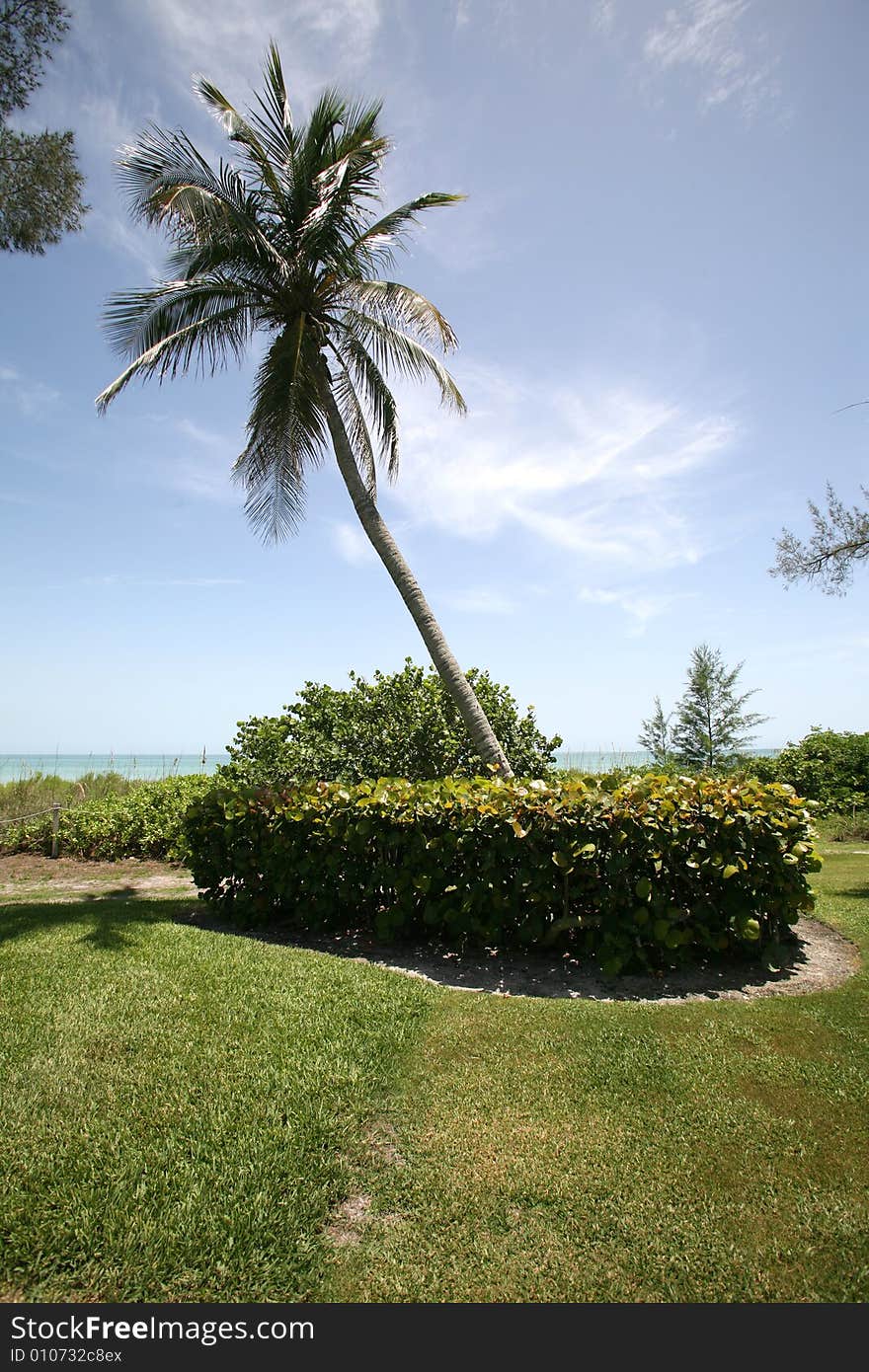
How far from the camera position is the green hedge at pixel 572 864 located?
196 inches

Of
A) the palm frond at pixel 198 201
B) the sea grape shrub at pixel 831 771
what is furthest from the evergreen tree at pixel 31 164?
the sea grape shrub at pixel 831 771

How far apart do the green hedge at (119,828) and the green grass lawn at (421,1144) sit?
282 inches

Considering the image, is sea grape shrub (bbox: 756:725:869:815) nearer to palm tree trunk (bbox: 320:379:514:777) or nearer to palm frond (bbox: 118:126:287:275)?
palm tree trunk (bbox: 320:379:514:777)

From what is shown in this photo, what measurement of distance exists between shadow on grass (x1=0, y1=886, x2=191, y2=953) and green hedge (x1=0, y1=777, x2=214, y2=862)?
3.61 metres

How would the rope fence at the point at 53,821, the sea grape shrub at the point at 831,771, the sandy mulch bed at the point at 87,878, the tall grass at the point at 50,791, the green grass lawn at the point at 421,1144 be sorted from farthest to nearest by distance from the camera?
the sea grape shrub at the point at 831,771, the tall grass at the point at 50,791, the rope fence at the point at 53,821, the sandy mulch bed at the point at 87,878, the green grass lawn at the point at 421,1144

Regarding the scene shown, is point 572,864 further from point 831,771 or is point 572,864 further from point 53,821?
point 831,771

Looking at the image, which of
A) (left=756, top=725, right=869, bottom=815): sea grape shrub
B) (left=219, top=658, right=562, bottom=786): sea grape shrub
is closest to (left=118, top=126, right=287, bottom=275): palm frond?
(left=219, top=658, right=562, bottom=786): sea grape shrub

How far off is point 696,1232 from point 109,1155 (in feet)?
7.29

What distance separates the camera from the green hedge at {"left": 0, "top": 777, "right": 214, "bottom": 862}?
1135 cm

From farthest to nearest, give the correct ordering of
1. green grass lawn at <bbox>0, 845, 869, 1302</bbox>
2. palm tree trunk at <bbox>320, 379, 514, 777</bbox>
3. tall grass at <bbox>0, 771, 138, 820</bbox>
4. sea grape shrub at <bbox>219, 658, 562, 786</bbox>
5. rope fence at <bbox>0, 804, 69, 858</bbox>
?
1. tall grass at <bbox>0, 771, 138, 820</bbox>
2. rope fence at <bbox>0, 804, 69, 858</bbox>
3. sea grape shrub at <bbox>219, 658, 562, 786</bbox>
4. palm tree trunk at <bbox>320, 379, 514, 777</bbox>
5. green grass lawn at <bbox>0, 845, 869, 1302</bbox>

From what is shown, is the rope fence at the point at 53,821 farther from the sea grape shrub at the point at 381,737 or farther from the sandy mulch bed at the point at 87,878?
the sea grape shrub at the point at 381,737

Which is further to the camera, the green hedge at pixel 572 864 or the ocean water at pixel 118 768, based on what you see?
the ocean water at pixel 118 768

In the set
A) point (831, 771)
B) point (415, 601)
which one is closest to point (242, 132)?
point (415, 601)
